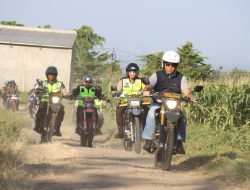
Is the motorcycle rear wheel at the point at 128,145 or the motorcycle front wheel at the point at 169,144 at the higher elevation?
the motorcycle front wheel at the point at 169,144

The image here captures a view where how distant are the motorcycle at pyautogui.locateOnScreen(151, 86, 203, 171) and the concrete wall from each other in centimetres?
3086

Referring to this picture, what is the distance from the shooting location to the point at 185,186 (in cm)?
743

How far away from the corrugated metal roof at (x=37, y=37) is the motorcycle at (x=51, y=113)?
27.3 m

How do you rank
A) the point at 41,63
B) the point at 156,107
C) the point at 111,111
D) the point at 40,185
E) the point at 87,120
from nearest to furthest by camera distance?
the point at 40,185 < the point at 156,107 < the point at 87,120 < the point at 111,111 < the point at 41,63

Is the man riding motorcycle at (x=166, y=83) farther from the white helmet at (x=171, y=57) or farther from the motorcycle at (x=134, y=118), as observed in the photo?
the motorcycle at (x=134, y=118)

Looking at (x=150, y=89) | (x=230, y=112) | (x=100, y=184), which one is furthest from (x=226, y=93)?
(x=100, y=184)

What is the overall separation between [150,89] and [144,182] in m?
2.53

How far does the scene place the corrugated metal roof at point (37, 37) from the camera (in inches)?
1572

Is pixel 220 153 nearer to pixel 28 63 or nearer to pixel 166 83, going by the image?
pixel 166 83

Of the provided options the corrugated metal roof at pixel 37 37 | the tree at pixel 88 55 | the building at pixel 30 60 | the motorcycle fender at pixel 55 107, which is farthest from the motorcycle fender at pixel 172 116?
the tree at pixel 88 55

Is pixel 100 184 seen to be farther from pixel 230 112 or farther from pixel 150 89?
pixel 230 112

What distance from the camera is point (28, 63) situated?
130ft

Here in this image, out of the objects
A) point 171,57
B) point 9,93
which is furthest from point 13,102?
point 171,57

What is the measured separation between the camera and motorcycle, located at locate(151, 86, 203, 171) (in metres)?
8.63
